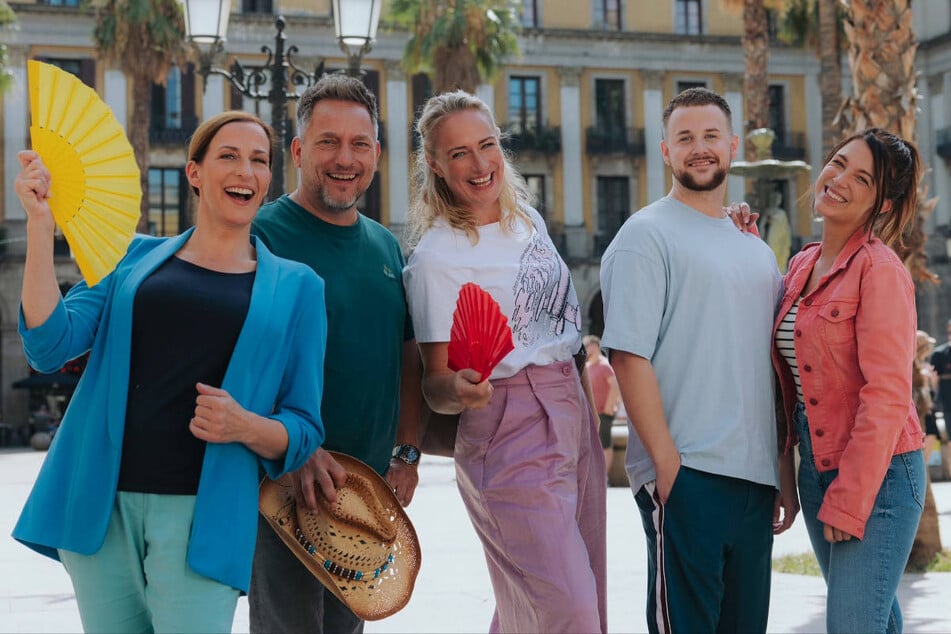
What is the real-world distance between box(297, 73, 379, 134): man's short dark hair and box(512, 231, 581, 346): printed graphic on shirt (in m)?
0.67

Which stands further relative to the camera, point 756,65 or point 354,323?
point 756,65

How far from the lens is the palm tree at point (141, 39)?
93.0ft

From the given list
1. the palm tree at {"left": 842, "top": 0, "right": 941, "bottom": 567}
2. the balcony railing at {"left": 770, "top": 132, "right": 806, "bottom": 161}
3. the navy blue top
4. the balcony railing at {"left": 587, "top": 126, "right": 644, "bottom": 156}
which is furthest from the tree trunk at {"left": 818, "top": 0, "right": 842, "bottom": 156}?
the navy blue top

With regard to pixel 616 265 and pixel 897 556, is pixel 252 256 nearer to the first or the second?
pixel 616 265

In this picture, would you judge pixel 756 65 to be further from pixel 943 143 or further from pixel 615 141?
pixel 943 143

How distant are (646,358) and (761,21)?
72.2ft

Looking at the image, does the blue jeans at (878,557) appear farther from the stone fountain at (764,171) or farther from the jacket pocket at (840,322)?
the stone fountain at (764,171)

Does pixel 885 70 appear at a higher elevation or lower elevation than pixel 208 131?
higher

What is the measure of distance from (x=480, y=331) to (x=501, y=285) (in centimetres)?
33

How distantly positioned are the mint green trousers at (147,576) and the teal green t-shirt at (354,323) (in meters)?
0.85

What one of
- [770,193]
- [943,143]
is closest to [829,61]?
[943,143]

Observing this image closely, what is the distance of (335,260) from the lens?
3945 mm

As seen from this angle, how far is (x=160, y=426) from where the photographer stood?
3.14 m

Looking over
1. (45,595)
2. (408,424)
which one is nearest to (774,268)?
(408,424)
